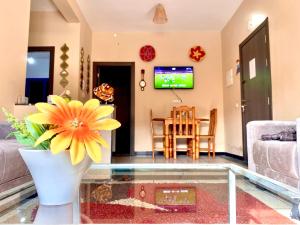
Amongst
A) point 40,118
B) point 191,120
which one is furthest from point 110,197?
point 191,120

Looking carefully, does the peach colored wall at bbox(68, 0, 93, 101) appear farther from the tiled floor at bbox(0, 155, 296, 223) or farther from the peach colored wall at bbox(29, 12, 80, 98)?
the tiled floor at bbox(0, 155, 296, 223)

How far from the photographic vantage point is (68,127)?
0.68 meters

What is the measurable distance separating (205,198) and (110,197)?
1.82 feet

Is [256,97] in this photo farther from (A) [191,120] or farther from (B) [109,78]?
(B) [109,78]

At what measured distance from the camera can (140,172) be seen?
1703 mm

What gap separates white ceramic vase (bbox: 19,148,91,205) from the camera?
2.38 feet

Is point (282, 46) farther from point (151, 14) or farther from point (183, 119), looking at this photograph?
point (151, 14)

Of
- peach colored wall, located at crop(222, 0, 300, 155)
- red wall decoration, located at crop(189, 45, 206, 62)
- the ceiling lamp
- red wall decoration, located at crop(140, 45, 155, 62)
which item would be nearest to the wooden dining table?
red wall decoration, located at crop(189, 45, 206, 62)

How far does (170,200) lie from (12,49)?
2.72 metres

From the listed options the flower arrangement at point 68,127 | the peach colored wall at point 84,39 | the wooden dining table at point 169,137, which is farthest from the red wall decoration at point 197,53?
the flower arrangement at point 68,127

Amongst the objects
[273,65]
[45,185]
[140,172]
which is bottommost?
[140,172]

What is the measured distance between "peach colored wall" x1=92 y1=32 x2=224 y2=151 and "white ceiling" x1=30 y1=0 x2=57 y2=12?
4.31 feet

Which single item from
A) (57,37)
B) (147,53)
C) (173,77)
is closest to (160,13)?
(147,53)

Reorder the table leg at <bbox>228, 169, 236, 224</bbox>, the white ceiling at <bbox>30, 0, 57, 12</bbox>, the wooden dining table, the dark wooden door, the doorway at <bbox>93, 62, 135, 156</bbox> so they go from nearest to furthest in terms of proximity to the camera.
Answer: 1. the table leg at <bbox>228, 169, 236, 224</bbox>
2. the dark wooden door
3. the white ceiling at <bbox>30, 0, 57, 12</bbox>
4. the wooden dining table
5. the doorway at <bbox>93, 62, 135, 156</bbox>
